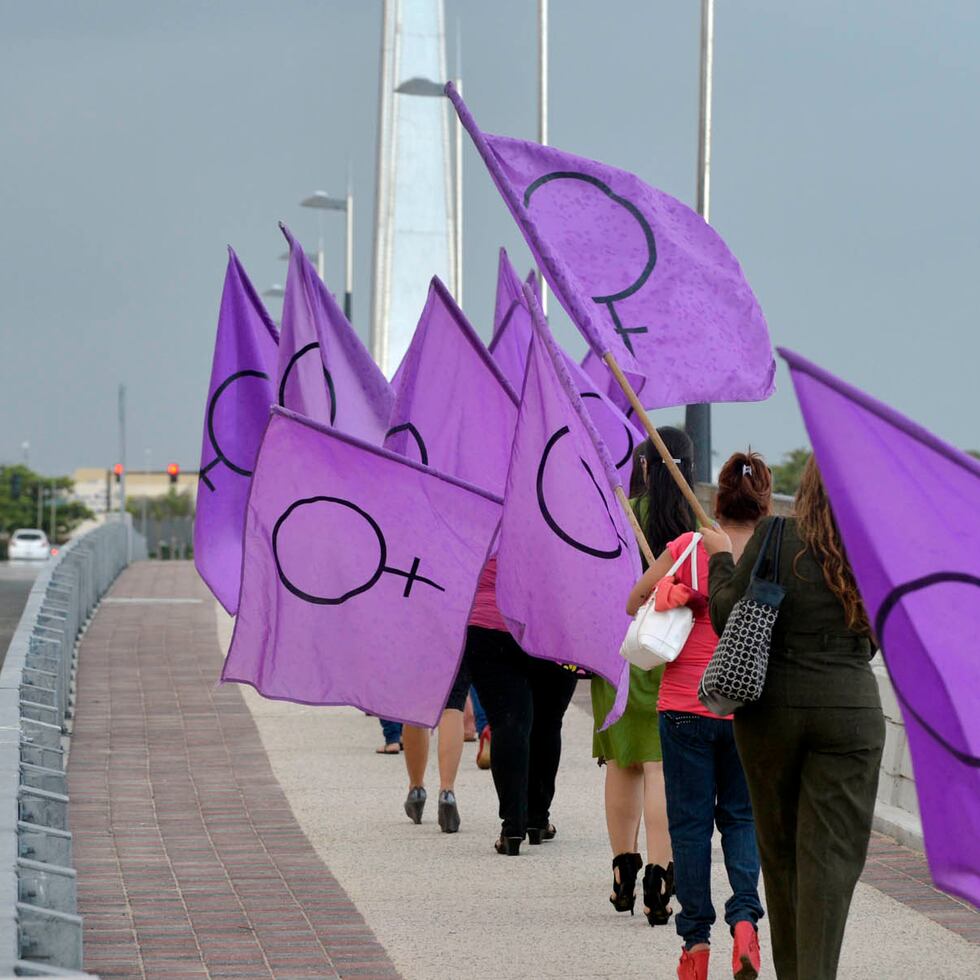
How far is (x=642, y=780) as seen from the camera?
8055 millimetres

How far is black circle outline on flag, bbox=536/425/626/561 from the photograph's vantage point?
717 centimetres

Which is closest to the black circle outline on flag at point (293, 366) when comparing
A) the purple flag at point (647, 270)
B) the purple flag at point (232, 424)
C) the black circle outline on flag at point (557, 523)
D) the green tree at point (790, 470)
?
the purple flag at point (232, 424)

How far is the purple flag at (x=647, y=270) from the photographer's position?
808 centimetres

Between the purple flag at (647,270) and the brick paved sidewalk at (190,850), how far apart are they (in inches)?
93.6

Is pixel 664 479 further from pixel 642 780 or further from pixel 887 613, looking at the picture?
pixel 887 613

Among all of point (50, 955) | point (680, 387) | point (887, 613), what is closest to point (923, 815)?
point (887, 613)

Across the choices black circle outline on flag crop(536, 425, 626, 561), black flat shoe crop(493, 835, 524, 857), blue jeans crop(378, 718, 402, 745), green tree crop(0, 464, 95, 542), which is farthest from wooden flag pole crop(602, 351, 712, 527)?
green tree crop(0, 464, 95, 542)

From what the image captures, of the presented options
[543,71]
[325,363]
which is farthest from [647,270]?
[543,71]

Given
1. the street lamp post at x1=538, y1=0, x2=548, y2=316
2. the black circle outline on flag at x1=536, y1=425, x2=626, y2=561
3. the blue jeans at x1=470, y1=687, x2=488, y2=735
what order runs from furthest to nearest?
the street lamp post at x1=538, y1=0, x2=548, y2=316 → the blue jeans at x1=470, y1=687, x2=488, y2=735 → the black circle outline on flag at x1=536, y1=425, x2=626, y2=561

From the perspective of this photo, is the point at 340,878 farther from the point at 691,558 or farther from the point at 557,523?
the point at 691,558

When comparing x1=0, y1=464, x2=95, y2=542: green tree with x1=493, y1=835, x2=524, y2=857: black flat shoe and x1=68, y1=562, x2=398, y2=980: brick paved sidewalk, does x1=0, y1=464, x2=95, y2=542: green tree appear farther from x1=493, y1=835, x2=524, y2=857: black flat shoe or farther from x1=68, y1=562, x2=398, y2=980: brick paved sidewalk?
x1=493, y1=835, x2=524, y2=857: black flat shoe

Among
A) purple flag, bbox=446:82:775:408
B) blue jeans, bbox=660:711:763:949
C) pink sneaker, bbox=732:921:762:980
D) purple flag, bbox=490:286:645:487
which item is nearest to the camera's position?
pink sneaker, bbox=732:921:762:980

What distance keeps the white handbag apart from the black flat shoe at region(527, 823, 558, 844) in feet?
9.59

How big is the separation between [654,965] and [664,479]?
5.21ft
